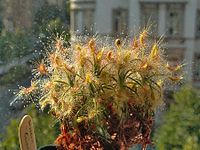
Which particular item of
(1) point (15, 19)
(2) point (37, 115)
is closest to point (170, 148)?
(2) point (37, 115)

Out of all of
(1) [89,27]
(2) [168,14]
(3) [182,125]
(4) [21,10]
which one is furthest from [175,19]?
(1) [89,27]

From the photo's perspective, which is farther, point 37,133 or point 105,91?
point 37,133

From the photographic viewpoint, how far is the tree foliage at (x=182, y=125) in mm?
1275

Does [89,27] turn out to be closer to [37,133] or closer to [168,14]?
[37,133]

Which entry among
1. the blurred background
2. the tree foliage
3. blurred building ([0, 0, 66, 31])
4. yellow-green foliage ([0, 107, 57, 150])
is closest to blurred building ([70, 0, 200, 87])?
the blurred background

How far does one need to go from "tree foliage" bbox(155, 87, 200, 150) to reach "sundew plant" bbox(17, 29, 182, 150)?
0.71m

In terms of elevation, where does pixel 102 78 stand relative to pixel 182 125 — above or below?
above

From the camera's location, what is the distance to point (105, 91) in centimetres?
47

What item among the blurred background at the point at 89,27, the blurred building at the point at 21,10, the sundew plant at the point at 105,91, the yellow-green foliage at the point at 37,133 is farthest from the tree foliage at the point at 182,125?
the sundew plant at the point at 105,91

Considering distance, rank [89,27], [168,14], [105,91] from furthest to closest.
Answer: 1. [168,14]
2. [89,27]
3. [105,91]

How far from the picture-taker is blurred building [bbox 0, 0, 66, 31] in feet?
5.43

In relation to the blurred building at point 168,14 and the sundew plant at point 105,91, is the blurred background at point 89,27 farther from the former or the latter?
the sundew plant at point 105,91

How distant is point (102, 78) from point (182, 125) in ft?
3.14

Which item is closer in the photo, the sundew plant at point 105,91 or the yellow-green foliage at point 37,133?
the sundew plant at point 105,91
